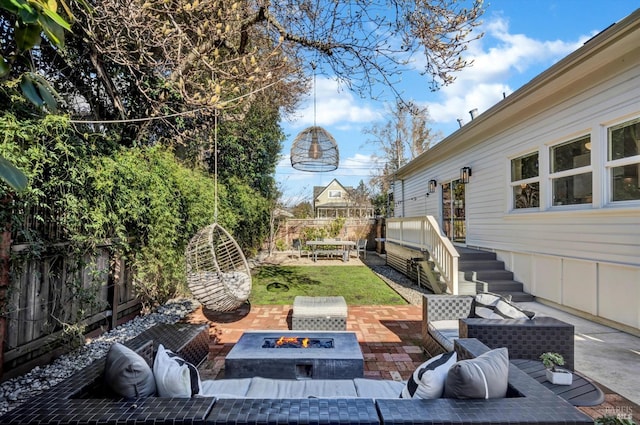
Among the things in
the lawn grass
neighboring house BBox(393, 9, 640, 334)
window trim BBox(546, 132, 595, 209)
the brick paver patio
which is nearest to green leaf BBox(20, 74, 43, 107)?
the brick paver patio

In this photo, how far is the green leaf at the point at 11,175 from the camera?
0.96 metres

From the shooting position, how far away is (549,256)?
19.2ft

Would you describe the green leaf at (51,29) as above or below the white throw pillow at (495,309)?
above

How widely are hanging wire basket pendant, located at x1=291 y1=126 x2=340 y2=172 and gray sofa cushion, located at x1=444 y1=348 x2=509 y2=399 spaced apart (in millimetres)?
7865

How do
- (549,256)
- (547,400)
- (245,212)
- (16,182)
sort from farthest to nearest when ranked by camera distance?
(245,212) → (549,256) → (547,400) → (16,182)

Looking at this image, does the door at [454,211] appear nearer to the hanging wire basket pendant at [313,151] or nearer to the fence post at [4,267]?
the hanging wire basket pendant at [313,151]

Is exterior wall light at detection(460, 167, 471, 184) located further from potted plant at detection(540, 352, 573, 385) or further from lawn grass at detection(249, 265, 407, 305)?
Result: potted plant at detection(540, 352, 573, 385)

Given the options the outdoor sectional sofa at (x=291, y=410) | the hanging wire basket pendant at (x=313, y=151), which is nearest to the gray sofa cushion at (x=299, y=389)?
the outdoor sectional sofa at (x=291, y=410)

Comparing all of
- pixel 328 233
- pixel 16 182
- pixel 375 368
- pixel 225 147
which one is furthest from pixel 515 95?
pixel 328 233

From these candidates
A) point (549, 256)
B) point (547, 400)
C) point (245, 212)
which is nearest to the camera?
point (547, 400)

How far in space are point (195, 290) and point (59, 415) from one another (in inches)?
135

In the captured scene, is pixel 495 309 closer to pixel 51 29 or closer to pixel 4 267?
pixel 51 29

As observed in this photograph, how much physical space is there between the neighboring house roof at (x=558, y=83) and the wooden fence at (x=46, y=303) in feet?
22.2

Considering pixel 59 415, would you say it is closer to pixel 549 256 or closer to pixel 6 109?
pixel 6 109
